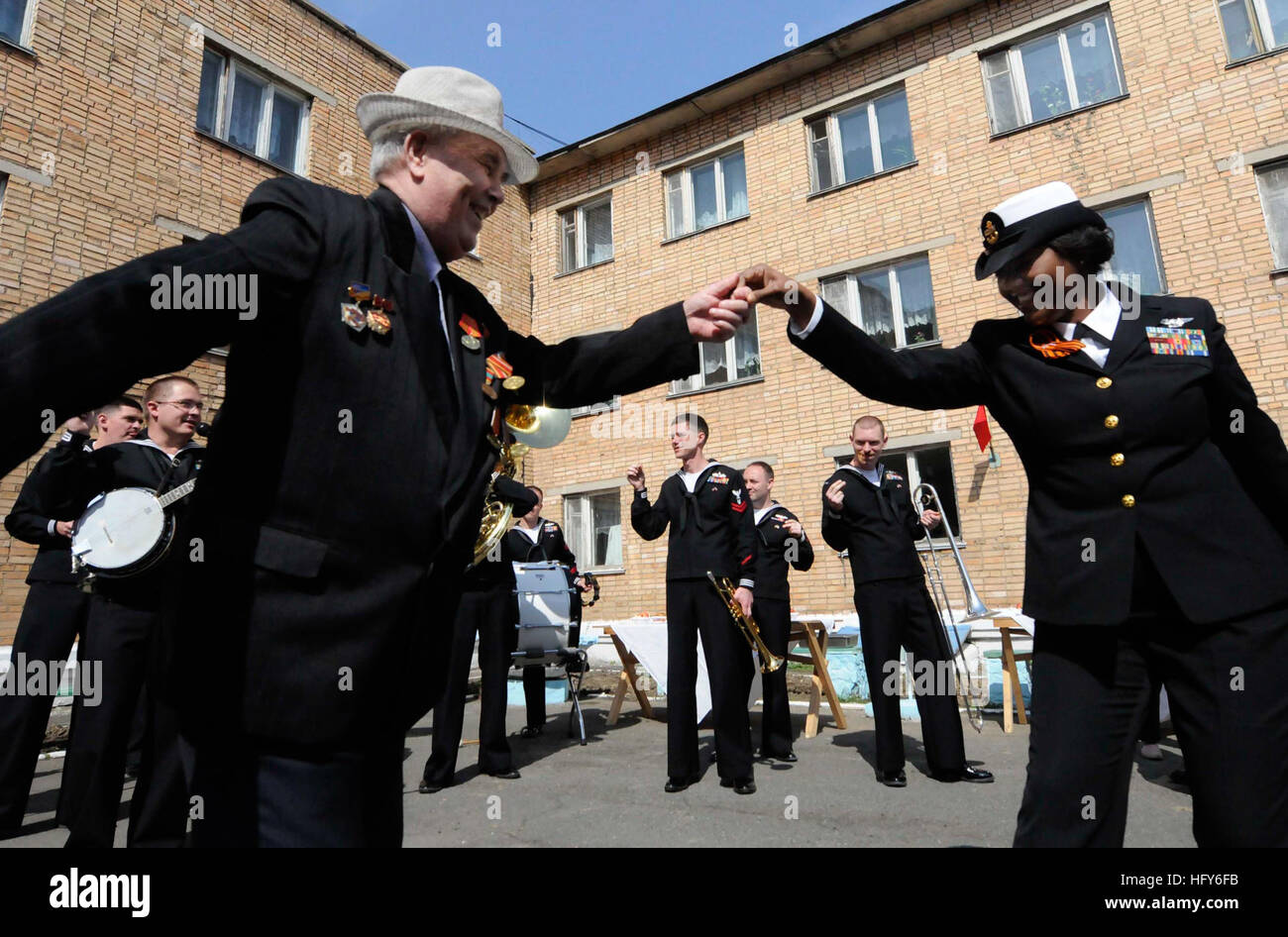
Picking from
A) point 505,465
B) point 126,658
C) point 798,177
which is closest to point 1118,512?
point 505,465

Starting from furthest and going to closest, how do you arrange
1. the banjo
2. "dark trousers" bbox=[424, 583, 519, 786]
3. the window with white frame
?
the window with white frame < "dark trousers" bbox=[424, 583, 519, 786] < the banjo

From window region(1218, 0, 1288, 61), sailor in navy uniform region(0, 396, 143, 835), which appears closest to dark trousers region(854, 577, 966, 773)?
sailor in navy uniform region(0, 396, 143, 835)

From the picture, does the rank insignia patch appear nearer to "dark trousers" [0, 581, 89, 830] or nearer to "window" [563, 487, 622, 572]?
"dark trousers" [0, 581, 89, 830]

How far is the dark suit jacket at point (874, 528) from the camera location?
5805 mm

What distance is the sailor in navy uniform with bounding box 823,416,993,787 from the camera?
214 inches

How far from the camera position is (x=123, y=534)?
150 inches

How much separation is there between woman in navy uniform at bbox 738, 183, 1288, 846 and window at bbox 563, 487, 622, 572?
517 inches

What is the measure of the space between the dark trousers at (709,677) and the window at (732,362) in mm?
9240

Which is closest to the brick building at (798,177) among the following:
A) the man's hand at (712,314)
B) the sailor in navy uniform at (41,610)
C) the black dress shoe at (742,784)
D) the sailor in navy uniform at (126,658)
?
the sailor in navy uniform at (41,610)

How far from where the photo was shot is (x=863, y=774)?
18.7ft

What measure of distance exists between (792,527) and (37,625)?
593cm

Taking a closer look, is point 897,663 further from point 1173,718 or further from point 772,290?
point 772,290

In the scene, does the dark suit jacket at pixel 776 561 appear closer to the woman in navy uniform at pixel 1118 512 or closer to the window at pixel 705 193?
→ the woman in navy uniform at pixel 1118 512
